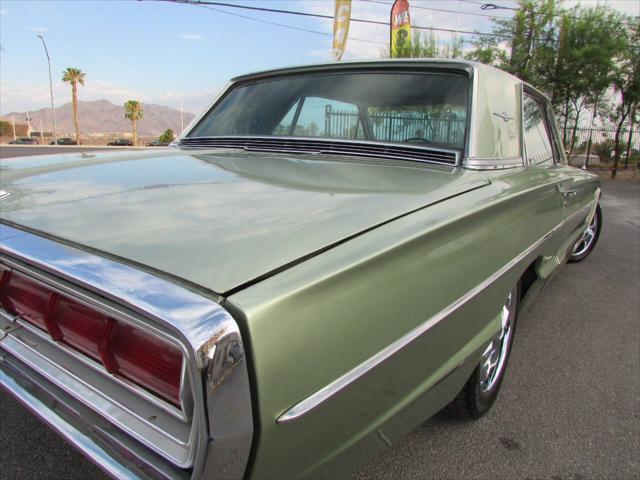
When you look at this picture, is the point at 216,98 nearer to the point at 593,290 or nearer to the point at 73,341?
the point at 73,341

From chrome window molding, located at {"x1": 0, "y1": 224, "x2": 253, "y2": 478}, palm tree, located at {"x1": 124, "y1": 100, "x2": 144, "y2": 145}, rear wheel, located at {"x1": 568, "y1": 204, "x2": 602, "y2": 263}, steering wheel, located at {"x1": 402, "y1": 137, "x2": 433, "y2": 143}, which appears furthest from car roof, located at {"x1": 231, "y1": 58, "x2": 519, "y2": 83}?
palm tree, located at {"x1": 124, "y1": 100, "x2": 144, "y2": 145}

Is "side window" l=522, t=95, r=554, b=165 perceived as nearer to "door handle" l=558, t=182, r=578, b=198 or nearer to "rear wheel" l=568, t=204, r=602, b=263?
"door handle" l=558, t=182, r=578, b=198

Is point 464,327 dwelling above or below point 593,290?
above

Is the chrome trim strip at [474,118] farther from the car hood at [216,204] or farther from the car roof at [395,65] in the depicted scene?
the car hood at [216,204]

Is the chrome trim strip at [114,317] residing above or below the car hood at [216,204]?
below

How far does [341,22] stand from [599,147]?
458 inches

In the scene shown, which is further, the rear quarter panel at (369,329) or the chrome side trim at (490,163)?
the chrome side trim at (490,163)

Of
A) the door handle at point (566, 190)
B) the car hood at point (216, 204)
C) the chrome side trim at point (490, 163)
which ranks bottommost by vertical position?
the door handle at point (566, 190)

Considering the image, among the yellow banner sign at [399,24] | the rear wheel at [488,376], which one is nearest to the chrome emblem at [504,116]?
the rear wheel at [488,376]

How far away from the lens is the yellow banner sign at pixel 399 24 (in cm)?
1597

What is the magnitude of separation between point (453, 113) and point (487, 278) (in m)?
0.85

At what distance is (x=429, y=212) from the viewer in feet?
4.25

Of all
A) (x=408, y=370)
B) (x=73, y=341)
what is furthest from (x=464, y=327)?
(x=73, y=341)

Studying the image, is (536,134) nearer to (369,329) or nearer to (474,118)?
(474,118)
